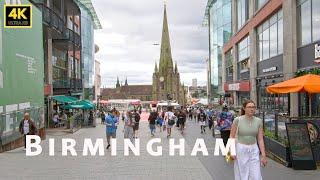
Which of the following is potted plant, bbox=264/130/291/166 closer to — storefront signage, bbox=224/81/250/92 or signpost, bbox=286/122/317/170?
signpost, bbox=286/122/317/170

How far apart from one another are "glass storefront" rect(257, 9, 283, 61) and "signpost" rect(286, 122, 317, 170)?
53.7 ft

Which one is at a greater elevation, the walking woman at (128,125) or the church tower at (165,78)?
the church tower at (165,78)

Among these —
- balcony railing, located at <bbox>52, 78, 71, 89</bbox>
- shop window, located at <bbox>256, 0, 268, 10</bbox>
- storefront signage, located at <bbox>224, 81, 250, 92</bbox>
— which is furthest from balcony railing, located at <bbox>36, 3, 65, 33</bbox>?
storefront signage, located at <bbox>224, 81, 250, 92</bbox>

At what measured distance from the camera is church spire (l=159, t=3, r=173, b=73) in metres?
153

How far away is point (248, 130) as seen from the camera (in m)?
8.56

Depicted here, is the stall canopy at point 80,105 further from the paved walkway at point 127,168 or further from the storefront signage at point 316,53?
the paved walkway at point 127,168

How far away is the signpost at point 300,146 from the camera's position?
44.7 feet

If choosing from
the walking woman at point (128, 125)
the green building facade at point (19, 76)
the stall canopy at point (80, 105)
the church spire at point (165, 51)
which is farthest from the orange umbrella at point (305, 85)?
the church spire at point (165, 51)

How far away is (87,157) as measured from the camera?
661 inches

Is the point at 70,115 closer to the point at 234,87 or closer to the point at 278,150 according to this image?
the point at 234,87

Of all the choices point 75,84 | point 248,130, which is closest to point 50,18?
point 75,84

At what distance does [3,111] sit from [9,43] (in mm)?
2831

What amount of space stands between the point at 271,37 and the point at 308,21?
847 cm

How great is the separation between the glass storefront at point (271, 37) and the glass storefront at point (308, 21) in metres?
3.74
